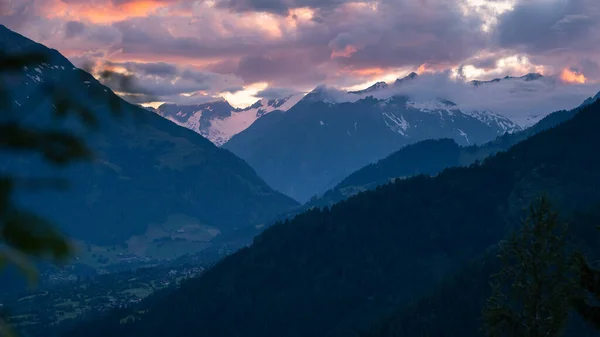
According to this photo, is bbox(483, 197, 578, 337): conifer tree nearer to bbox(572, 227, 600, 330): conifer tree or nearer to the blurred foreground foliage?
bbox(572, 227, 600, 330): conifer tree

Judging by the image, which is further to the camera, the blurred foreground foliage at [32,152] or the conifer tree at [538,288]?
the conifer tree at [538,288]

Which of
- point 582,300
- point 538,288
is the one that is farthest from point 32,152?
point 538,288

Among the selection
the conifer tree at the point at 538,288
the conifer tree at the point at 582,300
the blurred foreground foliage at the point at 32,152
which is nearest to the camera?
the blurred foreground foliage at the point at 32,152

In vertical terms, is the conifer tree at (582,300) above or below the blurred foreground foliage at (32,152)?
below

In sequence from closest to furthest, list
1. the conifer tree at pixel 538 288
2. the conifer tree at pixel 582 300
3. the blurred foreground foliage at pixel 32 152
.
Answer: the blurred foreground foliage at pixel 32 152 < the conifer tree at pixel 582 300 < the conifer tree at pixel 538 288

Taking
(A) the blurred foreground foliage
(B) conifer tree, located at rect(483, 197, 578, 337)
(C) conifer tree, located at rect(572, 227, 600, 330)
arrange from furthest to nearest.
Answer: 1. (B) conifer tree, located at rect(483, 197, 578, 337)
2. (C) conifer tree, located at rect(572, 227, 600, 330)
3. (A) the blurred foreground foliage

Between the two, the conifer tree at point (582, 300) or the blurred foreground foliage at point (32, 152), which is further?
the conifer tree at point (582, 300)

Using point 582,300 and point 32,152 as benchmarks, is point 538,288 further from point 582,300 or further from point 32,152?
point 32,152

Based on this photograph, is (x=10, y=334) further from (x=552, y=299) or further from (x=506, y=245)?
(x=506, y=245)

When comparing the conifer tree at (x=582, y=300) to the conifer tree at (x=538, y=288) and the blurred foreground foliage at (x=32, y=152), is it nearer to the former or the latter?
the conifer tree at (x=538, y=288)

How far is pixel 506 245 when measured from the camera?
72.5 meters

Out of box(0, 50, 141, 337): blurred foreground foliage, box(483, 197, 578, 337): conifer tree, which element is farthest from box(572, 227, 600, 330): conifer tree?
box(0, 50, 141, 337): blurred foreground foliage

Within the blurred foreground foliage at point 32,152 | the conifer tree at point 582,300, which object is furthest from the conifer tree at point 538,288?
the blurred foreground foliage at point 32,152

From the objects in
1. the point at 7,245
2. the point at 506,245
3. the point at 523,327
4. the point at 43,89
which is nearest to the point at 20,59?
the point at 43,89
